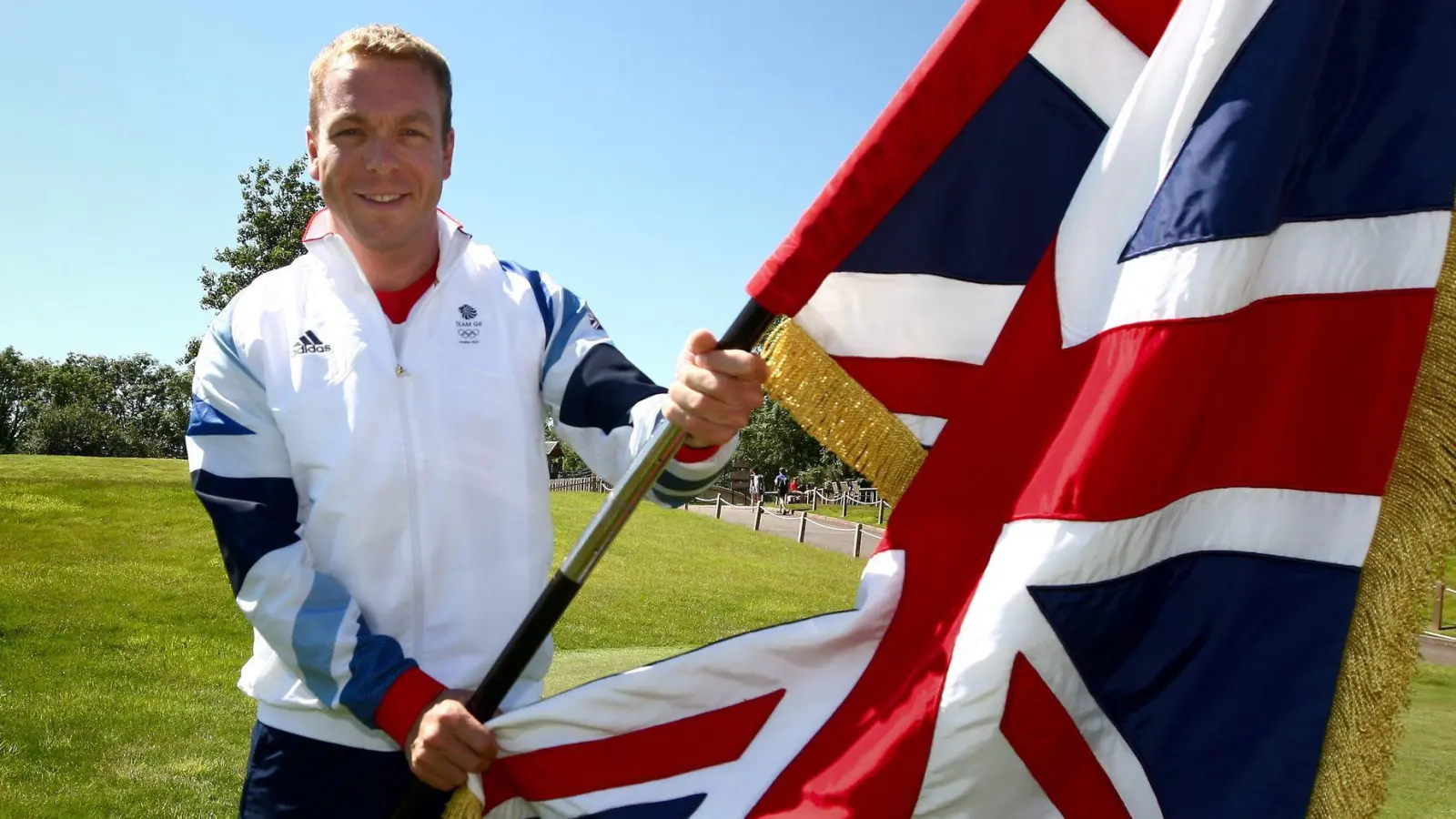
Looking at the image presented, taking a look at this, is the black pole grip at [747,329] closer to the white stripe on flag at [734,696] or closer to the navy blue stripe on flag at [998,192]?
the navy blue stripe on flag at [998,192]

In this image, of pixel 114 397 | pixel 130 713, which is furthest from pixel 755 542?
pixel 114 397

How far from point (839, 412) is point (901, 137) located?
51 centimetres

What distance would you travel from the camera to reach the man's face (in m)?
2.04

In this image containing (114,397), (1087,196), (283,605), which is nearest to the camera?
(1087,196)

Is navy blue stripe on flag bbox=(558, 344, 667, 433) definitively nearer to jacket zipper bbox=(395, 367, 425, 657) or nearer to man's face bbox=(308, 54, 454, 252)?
jacket zipper bbox=(395, 367, 425, 657)

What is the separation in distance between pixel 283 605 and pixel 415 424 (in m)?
0.43

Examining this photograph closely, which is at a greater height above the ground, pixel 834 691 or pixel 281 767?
pixel 834 691

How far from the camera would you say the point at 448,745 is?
1864 millimetres

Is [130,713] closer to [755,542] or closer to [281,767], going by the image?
[281,767]

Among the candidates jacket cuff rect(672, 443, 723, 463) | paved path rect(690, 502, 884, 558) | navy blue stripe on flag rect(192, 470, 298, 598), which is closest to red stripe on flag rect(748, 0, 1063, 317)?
jacket cuff rect(672, 443, 723, 463)

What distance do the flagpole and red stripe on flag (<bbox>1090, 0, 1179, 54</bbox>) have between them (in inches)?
32.7

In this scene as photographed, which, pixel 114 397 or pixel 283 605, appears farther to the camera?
pixel 114 397

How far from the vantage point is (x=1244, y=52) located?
1649mm

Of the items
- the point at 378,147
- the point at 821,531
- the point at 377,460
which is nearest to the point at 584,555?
the point at 377,460
